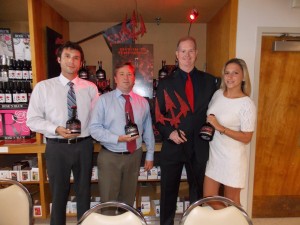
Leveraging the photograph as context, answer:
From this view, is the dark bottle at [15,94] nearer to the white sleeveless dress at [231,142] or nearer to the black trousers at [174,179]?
the black trousers at [174,179]

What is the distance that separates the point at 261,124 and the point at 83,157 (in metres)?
1.86

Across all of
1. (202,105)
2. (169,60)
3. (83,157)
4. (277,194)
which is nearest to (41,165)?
(83,157)

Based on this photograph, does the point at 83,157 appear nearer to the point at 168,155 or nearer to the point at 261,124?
the point at 168,155

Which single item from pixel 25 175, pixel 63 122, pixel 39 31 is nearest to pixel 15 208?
pixel 63 122

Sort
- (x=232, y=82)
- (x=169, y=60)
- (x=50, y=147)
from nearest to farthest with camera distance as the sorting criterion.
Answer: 1. (x=232, y=82)
2. (x=50, y=147)
3. (x=169, y=60)

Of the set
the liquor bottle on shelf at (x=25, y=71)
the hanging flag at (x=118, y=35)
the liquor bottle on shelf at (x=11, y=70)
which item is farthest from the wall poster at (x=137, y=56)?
the liquor bottle on shelf at (x=11, y=70)

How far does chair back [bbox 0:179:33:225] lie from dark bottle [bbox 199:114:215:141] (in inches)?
46.4

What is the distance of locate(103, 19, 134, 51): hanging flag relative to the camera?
9.91 ft

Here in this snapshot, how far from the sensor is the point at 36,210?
2555 mm

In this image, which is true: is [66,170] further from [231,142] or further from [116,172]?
[231,142]

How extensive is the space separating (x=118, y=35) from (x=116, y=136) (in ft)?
5.45

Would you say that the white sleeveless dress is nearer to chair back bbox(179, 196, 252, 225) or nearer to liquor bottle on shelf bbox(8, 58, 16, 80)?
chair back bbox(179, 196, 252, 225)

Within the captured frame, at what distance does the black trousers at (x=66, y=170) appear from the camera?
1.92 m

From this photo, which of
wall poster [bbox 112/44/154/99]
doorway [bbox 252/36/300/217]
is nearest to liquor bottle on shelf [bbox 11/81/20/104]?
wall poster [bbox 112/44/154/99]
